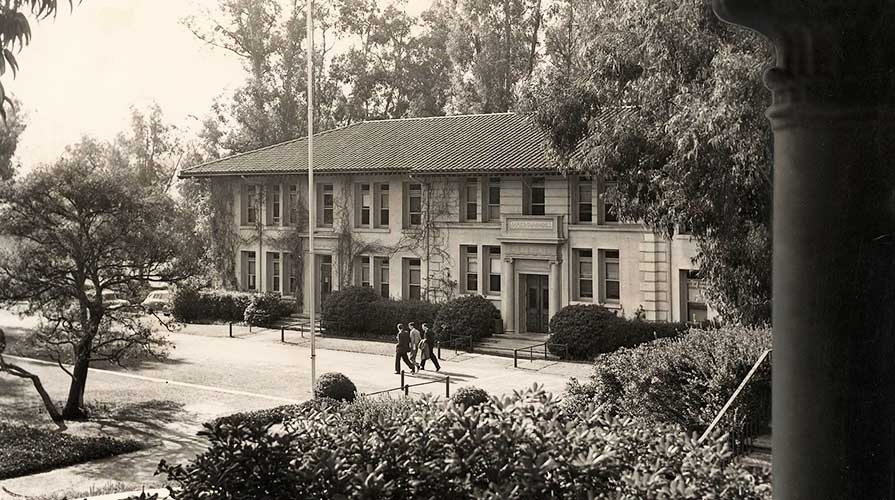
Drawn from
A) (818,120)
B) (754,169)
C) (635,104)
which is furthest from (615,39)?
(818,120)

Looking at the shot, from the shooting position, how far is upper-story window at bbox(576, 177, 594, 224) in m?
17.5

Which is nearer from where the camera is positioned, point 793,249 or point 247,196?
point 793,249

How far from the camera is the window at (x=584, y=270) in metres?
17.5

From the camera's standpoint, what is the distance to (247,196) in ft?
64.5

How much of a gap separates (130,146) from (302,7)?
17.5 feet

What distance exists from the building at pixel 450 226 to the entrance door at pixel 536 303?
0.03m

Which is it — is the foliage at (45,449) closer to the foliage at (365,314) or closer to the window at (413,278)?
the foliage at (365,314)

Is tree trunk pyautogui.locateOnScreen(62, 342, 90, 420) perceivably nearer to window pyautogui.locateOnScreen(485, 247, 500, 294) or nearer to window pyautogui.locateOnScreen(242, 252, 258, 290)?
window pyautogui.locateOnScreen(242, 252, 258, 290)

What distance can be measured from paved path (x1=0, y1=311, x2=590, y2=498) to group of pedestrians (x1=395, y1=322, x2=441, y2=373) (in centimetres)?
24

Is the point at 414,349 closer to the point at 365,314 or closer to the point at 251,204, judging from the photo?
the point at 365,314

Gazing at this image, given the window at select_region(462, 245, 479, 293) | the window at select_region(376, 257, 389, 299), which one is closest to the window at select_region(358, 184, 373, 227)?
the window at select_region(376, 257, 389, 299)

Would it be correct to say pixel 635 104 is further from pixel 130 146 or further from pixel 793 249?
pixel 793 249

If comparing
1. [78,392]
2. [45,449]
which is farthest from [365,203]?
[45,449]

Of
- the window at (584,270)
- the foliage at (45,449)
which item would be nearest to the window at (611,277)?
the window at (584,270)
